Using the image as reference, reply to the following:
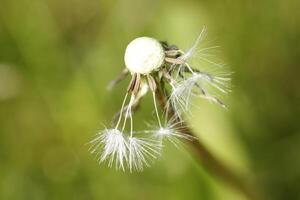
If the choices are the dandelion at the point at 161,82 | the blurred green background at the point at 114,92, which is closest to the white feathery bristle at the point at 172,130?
the dandelion at the point at 161,82

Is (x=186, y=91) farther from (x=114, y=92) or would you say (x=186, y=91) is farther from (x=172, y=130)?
(x=114, y=92)

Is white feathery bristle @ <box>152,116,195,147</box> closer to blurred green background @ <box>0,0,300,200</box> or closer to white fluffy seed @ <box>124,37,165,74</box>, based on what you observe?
white fluffy seed @ <box>124,37,165,74</box>

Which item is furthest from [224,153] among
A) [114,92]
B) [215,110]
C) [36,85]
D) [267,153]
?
[36,85]

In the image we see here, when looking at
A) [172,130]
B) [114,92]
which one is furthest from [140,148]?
[114,92]

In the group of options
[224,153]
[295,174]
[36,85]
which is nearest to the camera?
[224,153]

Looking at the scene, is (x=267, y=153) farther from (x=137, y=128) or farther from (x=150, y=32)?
(x=150, y=32)

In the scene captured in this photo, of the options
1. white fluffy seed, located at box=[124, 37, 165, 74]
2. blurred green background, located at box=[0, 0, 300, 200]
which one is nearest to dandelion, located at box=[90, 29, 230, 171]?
white fluffy seed, located at box=[124, 37, 165, 74]
